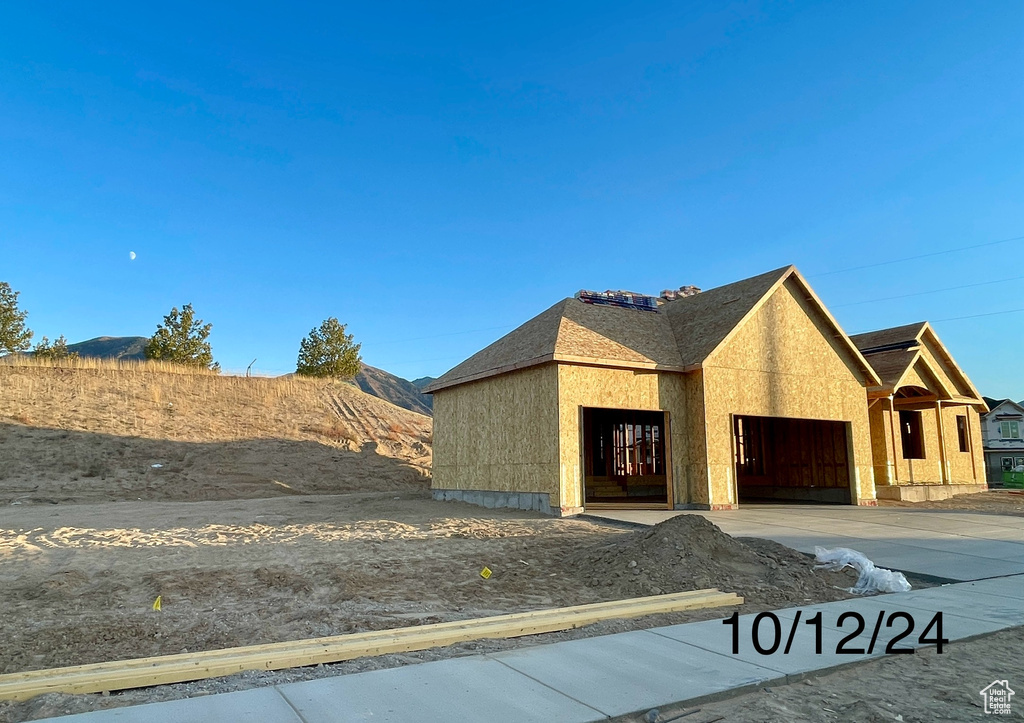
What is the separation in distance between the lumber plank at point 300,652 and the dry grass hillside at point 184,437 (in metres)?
20.9

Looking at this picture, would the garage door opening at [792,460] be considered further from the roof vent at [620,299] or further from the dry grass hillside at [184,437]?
the dry grass hillside at [184,437]

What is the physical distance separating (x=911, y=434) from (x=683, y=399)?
1396 cm

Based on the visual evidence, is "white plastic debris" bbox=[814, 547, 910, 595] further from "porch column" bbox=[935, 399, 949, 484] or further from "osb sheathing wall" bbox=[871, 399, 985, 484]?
"porch column" bbox=[935, 399, 949, 484]

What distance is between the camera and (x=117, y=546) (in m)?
11.8

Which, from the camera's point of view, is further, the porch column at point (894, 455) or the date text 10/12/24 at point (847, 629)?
the porch column at point (894, 455)

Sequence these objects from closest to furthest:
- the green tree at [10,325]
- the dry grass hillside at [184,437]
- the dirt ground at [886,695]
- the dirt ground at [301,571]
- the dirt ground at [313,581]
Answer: the dirt ground at [886,695] → the dirt ground at [301,571] → the dirt ground at [313,581] → the dry grass hillside at [184,437] → the green tree at [10,325]

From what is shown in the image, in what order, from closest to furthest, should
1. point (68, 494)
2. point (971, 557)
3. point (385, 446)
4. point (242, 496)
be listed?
point (971, 557), point (68, 494), point (242, 496), point (385, 446)

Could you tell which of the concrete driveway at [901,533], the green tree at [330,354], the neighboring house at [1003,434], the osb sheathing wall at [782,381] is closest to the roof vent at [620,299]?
the osb sheathing wall at [782,381]

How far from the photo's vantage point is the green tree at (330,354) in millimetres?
45719

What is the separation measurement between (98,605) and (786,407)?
58.0ft

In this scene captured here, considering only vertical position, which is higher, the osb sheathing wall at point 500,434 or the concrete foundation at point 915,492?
the osb sheathing wall at point 500,434

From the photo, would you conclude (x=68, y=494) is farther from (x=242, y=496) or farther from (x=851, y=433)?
(x=851, y=433)

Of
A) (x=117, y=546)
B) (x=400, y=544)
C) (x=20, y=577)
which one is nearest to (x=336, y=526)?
(x=400, y=544)

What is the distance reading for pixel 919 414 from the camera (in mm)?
26531
